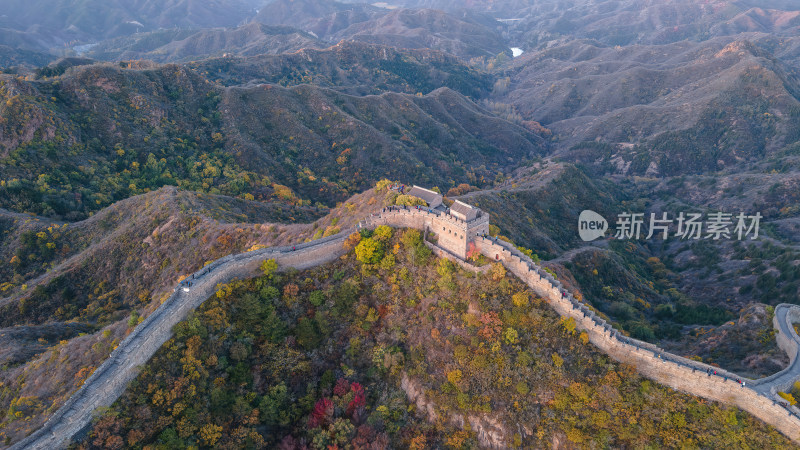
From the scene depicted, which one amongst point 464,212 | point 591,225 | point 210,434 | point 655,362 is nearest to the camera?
point 210,434

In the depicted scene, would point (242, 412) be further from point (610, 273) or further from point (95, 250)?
point (610, 273)

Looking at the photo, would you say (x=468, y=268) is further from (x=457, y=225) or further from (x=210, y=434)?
(x=210, y=434)

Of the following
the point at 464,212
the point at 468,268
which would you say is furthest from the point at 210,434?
the point at 464,212

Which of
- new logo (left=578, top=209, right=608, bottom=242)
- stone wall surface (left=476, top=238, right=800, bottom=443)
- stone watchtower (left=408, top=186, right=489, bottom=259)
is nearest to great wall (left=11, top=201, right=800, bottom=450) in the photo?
stone wall surface (left=476, top=238, right=800, bottom=443)

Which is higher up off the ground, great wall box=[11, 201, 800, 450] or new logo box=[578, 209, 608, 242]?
great wall box=[11, 201, 800, 450]

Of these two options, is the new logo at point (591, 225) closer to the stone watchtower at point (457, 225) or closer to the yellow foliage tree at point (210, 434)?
the stone watchtower at point (457, 225)

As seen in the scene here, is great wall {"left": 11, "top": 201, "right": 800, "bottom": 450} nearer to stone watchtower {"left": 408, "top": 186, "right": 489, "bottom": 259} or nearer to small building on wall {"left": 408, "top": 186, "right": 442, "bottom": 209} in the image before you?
stone watchtower {"left": 408, "top": 186, "right": 489, "bottom": 259}
